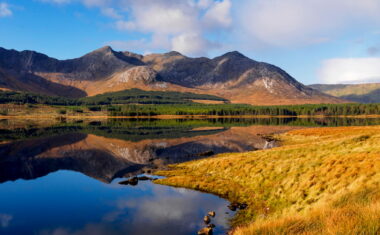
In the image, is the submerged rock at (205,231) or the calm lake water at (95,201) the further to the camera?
the calm lake water at (95,201)

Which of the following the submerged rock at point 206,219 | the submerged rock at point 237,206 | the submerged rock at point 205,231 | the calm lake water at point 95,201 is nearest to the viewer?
the submerged rock at point 205,231

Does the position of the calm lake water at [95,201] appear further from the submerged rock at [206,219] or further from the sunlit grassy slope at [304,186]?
the sunlit grassy slope at [304,186]

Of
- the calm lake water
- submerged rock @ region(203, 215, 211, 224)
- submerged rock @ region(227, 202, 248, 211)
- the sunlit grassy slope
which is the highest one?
the sunlit grassy slope

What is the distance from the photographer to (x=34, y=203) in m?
32.8

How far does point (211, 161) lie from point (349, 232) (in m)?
34.4

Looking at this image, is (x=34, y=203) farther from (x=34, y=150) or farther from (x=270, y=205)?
(x=34, y=150)

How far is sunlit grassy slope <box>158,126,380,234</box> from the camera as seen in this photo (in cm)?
1200

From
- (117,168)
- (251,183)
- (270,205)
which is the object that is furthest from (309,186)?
(117,168)

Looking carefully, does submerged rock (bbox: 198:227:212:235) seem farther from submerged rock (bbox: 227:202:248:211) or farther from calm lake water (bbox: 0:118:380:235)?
submerged rock (bbox: 227:202:248:211)

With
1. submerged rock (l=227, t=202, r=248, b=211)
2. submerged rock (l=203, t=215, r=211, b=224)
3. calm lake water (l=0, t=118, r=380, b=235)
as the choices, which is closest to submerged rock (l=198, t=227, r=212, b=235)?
calm lake water (l=0, t=118, r=380, b=235)

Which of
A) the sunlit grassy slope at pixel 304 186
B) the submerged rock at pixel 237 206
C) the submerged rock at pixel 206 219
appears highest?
the sunlit grassy slope at pixel 304 186

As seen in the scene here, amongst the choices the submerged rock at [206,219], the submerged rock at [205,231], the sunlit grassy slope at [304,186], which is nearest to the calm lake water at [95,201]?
the submerged rock at [206,219]

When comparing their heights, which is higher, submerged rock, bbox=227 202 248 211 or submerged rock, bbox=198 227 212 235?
submerged rock, bbox=227 202 248 211

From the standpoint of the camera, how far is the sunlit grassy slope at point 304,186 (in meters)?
12.0
